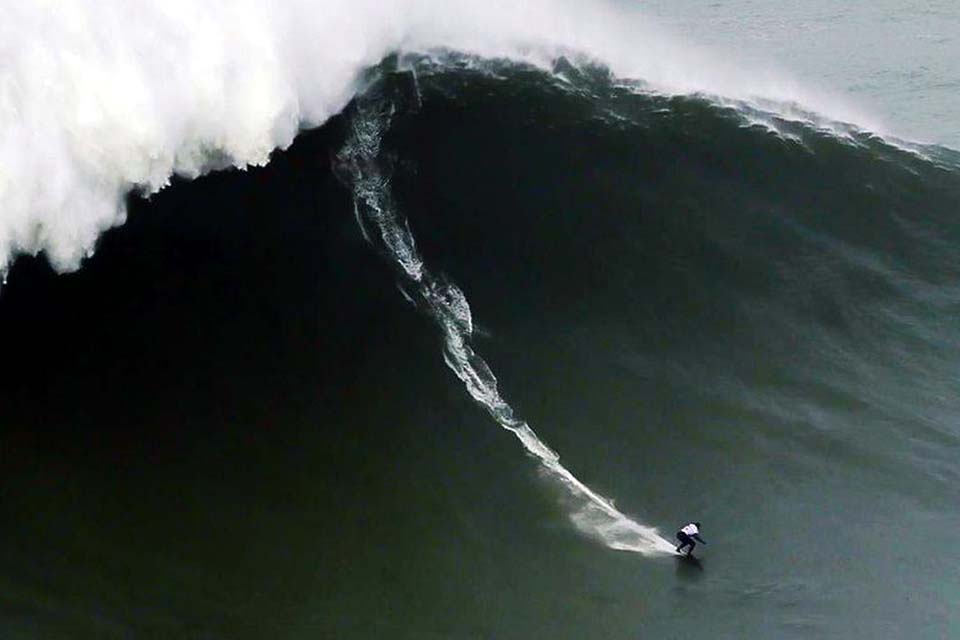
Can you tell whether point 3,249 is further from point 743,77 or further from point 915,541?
point 743,77

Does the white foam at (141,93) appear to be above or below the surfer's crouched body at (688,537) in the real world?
above

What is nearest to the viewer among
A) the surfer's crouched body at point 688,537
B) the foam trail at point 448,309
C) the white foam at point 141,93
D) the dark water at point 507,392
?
the dark water at point 507,392

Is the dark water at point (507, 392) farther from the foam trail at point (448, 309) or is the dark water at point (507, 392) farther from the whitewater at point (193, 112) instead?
the whitewater at point (193, 112)

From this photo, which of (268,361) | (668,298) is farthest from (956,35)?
(268,361)

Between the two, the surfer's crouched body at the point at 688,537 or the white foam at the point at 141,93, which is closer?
the white foam at the point at 141,93

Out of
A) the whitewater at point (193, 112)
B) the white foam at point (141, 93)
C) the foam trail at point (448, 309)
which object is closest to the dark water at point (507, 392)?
the foam trail at point (448, 309)

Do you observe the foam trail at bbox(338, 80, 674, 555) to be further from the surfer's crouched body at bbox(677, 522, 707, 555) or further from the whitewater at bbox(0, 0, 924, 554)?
the surfer's crouched body at bbox(677, 522, 707, 555)

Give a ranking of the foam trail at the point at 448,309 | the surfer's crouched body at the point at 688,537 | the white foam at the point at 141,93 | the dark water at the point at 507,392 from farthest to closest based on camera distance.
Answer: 1. the foam trail at the point at 448,309
2. the surfer's crouched body at the point at 688,537
3. the white foam at the point at 141,93
4. the dark water at the point at 507,392

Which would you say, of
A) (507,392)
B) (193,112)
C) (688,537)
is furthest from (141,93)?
(688,537)
